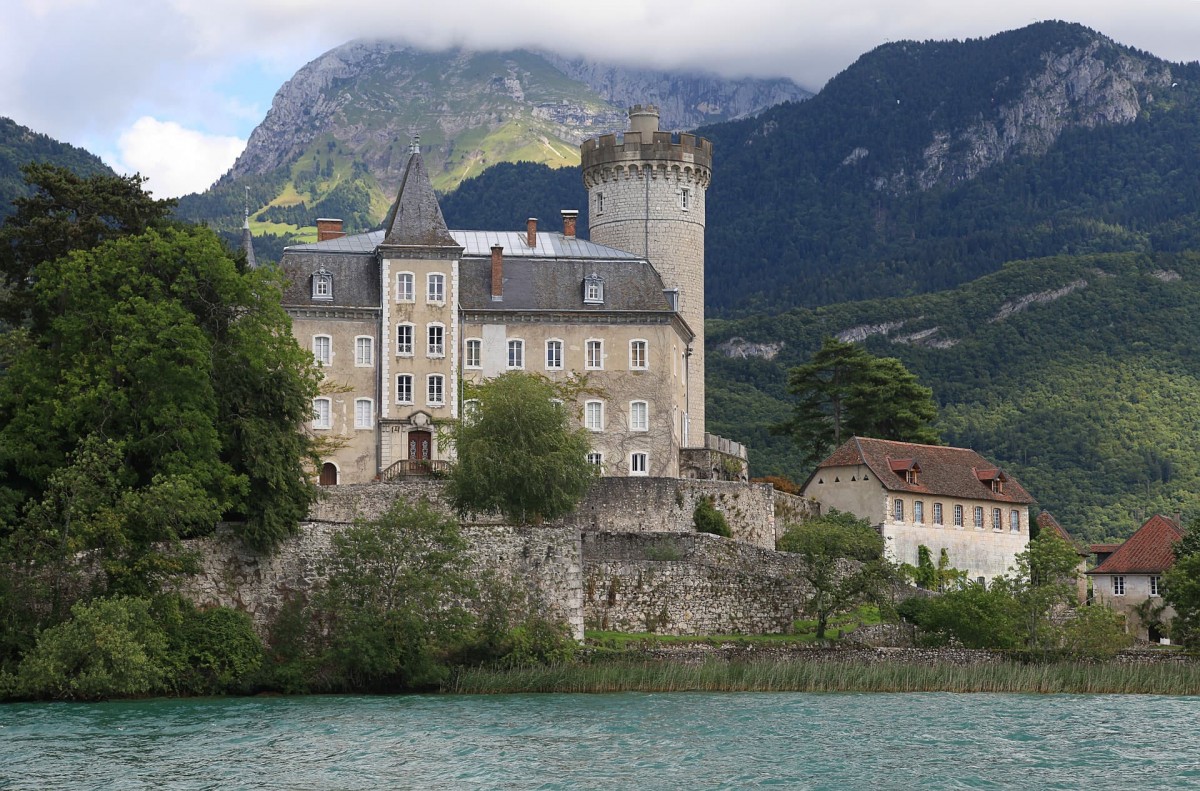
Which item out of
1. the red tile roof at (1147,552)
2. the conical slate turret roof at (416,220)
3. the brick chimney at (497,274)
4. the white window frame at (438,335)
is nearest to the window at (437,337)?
the white window frame at (438,335)

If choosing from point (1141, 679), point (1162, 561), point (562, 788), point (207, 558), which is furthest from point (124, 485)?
point (1162, 561)

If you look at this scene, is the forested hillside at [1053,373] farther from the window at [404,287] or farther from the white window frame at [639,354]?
the window at [404,287]

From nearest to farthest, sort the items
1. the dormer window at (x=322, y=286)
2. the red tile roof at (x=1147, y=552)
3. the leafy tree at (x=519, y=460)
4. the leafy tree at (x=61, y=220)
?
the leafy tree at (x=61, y=220), the leafy tree at (x=519, y=460), the dormer window at (x=322, y=286), the red tile roof at (x=1147, y=552)

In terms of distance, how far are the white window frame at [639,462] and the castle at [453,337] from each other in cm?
8

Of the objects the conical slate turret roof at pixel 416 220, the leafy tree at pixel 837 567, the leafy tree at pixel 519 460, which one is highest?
the conical slate turret roof at pixel 416 220

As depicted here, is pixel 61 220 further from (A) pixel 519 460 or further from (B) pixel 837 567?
(B) pixel 837 567

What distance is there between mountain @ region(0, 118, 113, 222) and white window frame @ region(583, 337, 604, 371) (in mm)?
65455

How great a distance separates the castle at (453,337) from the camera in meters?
62.2

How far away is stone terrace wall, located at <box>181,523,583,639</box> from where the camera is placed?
4500cm

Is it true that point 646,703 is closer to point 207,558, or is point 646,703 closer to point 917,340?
point 207,558

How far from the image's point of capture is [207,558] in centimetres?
4500

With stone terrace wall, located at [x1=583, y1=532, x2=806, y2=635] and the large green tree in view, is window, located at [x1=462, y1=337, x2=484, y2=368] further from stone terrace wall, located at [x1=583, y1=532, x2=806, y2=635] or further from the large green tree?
the large green tree

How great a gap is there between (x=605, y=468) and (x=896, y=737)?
87.8 feet

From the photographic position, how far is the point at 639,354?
6356 centimetres
